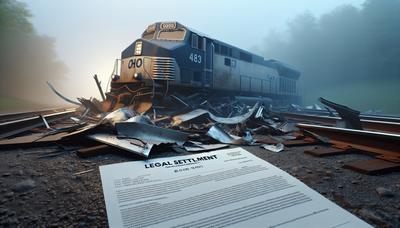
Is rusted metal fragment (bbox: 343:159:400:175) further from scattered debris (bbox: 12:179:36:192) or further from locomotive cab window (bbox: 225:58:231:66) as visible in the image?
locomotive cab window (bbox: 225:58:231:66)

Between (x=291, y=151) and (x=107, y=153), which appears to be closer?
(x=107, y=153)

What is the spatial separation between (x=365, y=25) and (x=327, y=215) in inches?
1582

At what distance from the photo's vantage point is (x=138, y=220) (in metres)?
1.26

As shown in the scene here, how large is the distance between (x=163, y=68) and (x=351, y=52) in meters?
33.5

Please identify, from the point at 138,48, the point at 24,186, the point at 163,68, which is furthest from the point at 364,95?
the point at 24,186

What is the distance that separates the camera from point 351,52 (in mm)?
30766

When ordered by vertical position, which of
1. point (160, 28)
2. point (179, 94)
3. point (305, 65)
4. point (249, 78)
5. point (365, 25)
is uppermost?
point (365, 25)

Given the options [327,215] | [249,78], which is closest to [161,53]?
[249,78]

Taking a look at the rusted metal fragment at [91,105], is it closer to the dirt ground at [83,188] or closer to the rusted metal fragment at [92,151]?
the dirt ground at [83,188]

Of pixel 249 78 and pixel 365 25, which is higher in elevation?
pixel 365 25

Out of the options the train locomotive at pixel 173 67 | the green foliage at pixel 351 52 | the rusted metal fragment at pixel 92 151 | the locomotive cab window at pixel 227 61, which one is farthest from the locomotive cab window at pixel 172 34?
the green foliage at pixel 351 52

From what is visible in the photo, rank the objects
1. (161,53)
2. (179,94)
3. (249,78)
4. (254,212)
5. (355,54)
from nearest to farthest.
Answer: (254,212), (161,53), (179,94), (249,78), (355,54)

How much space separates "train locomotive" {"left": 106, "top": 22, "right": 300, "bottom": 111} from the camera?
6508mm

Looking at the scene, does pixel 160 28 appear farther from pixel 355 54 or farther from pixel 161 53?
pixel 355 54
